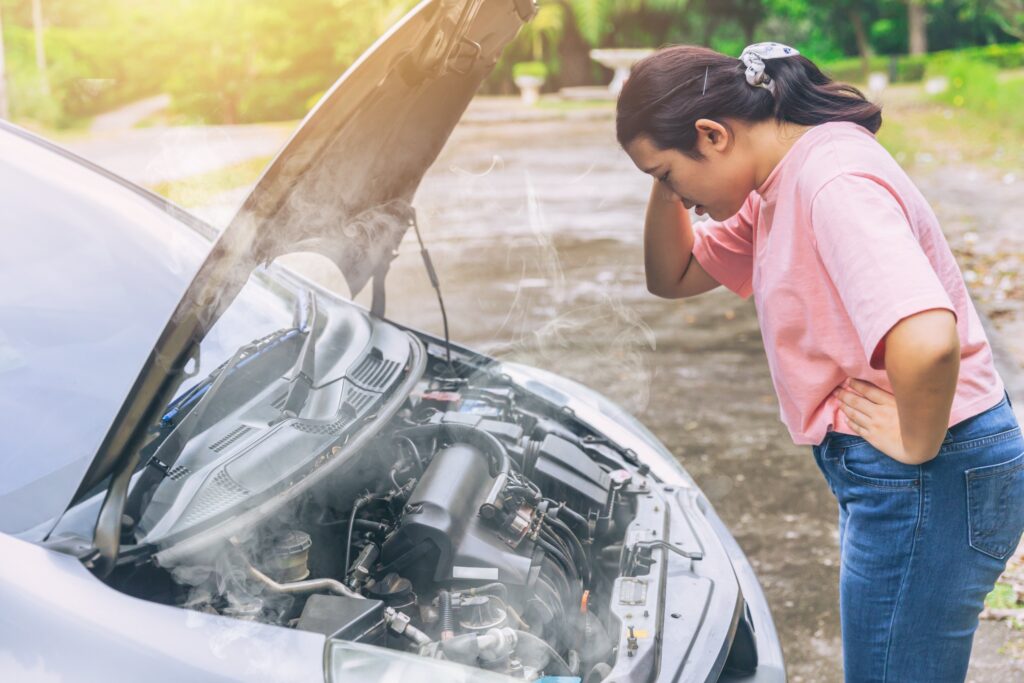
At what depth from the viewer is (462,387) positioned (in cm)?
→ 277

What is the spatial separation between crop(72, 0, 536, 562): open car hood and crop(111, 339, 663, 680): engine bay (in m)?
0.30

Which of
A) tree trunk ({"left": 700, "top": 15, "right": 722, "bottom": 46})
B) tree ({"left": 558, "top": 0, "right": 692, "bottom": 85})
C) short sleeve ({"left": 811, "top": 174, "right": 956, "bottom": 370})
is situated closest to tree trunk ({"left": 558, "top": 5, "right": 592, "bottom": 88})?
tree ({"left": 558, "top": 0, "right": 692, "bottom": 85})

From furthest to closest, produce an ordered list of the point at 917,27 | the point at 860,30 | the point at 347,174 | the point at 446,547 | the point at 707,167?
the point at 860,30
the point at 917,27
the point at 347,174
the point at 446,547
the point at 707,167

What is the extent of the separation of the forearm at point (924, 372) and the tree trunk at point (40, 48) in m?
19.6

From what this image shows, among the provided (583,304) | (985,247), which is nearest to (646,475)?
(583,304)

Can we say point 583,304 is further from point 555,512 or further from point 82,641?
point 82,641

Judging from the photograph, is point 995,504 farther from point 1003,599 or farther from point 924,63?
point 924,63

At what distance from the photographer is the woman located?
175cm

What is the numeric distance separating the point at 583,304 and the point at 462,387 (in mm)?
4668

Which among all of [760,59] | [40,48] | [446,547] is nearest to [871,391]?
[760,59]

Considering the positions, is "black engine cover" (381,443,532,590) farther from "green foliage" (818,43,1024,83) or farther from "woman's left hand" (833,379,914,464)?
"green foliage" (818,43,1024,83)

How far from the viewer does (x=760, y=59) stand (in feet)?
6.11

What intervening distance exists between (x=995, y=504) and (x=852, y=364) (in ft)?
1.32

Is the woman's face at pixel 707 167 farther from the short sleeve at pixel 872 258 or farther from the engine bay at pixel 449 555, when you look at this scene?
the engine bay at pixel 449 555
